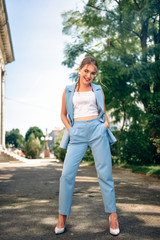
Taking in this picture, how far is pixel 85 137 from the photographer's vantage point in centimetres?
301

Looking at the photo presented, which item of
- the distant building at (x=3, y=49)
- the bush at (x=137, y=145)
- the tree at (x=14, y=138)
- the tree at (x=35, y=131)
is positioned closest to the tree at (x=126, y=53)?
the bush at (x=137, y=145)

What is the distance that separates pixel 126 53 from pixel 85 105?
413 inches

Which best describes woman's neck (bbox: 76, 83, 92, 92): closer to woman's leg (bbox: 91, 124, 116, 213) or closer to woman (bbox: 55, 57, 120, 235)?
woman (bbox: 55, 57, 120, 235)

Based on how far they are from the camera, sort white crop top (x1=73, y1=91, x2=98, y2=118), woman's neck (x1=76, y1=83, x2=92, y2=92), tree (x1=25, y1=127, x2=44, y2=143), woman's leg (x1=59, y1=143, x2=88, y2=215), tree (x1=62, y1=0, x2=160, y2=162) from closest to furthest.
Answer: woman's leg (x1=59, y1=143, x2=88, y2=215) < white crop top (x1=73, y1=91, x2=98, y2=118) < woman's neck (x1=76, y1=83, x2=92, y2=92) < tree (x1=62, y1=0, x2=160, y2=162) < tree (x1=25, y1=127, x2=44, y2=143)

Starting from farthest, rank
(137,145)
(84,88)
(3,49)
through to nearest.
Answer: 1. (3,49)
2. (137,145)
3. (84,88)

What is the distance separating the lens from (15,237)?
9.07ft

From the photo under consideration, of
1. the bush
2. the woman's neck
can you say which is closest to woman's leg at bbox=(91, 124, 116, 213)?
the woman's neck

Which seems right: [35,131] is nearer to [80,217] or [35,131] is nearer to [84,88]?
[80,217]

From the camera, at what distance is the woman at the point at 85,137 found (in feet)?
9.53

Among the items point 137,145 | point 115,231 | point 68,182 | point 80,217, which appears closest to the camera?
point 115,231

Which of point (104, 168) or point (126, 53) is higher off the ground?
point (126, 53)

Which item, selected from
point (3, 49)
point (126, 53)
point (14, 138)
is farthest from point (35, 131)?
point (126, 53)

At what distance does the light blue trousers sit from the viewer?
114 inches

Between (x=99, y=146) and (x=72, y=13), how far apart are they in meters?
14.2
